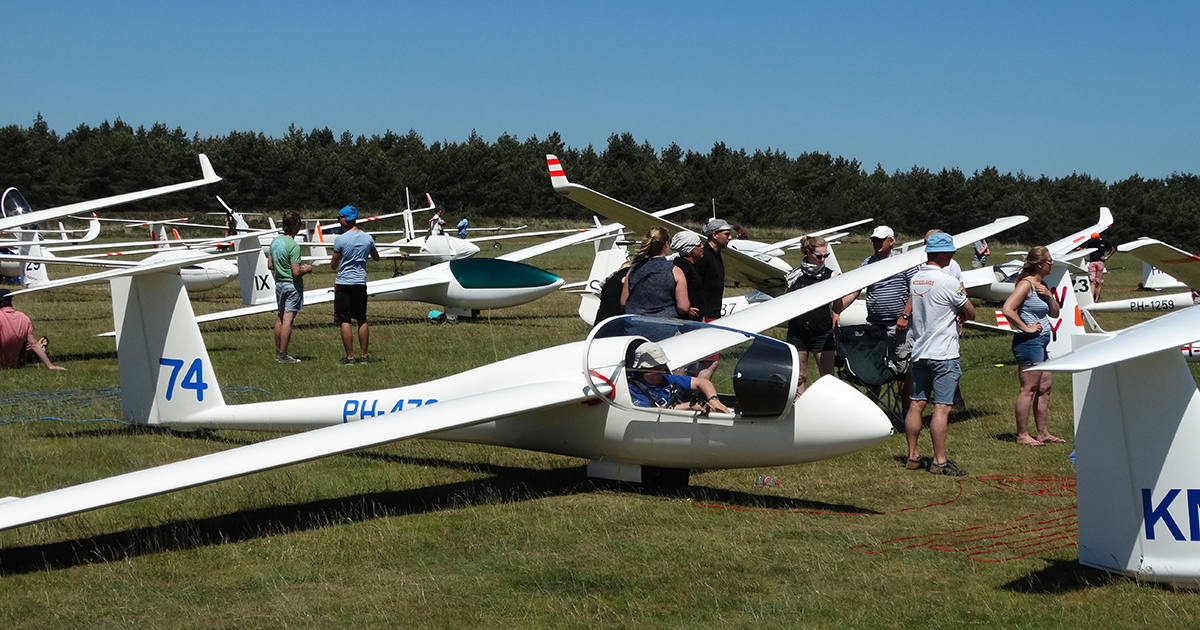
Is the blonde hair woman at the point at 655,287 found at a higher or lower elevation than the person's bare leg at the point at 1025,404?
higher

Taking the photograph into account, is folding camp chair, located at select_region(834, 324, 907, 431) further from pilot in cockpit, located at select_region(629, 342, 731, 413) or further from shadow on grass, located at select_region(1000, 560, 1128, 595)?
shadow on grass, located at select_region(1000, 560, 1128, 595)

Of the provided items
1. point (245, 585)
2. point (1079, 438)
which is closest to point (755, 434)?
point (1079, 438)

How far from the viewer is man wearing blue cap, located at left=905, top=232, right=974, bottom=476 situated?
281 inches

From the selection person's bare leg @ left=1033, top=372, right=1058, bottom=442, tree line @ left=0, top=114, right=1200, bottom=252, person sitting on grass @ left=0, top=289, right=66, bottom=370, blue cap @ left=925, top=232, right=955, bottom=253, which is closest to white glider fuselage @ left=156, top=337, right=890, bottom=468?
blue cap @ left=925, top=232, right=955, bottom=253

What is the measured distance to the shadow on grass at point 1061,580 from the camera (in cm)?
450

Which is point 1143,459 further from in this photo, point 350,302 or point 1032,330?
point 350,302

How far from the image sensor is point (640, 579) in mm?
4766

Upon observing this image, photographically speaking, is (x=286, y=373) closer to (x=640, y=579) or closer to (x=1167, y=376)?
(x=640, y=579)

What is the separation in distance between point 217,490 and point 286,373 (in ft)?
16.9

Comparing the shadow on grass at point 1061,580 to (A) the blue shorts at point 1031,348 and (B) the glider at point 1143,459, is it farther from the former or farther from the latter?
(A) the blue shorts at point 1031,348

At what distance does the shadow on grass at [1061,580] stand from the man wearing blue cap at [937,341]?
90.2 inches

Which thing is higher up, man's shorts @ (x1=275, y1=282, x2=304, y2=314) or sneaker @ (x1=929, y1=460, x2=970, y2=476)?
man's shorts @ (x1=275, y1=282, x2=304, y2=314)

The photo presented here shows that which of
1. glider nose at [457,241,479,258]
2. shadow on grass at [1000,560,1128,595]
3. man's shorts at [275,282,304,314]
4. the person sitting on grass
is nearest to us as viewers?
shadow on grass at [1000,560,1128,595]

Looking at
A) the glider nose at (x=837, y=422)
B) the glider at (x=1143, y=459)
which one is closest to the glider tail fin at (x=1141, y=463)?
the glider at (x=1143, y=459)
